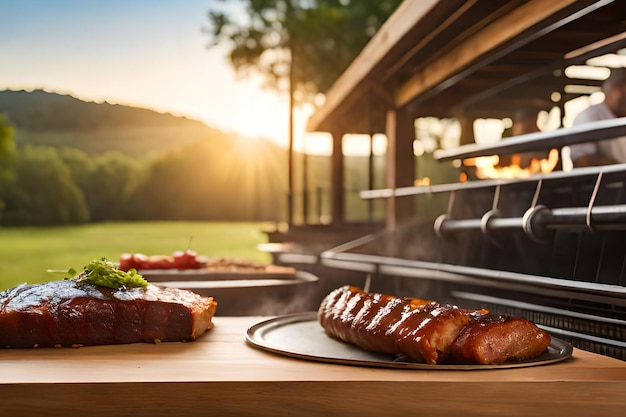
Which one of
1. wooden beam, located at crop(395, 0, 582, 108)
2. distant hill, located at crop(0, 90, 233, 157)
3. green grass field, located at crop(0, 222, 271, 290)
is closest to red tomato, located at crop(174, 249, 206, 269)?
wooden beam, located at crop(395, 0, 582, 108)

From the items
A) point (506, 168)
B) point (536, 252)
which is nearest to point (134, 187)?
point (506, 168)

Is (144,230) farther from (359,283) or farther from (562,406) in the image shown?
(562,406)

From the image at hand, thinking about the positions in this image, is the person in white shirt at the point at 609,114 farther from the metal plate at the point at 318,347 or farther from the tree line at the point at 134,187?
the tree line at the point at 134,187

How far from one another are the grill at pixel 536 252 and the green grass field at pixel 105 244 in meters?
26.6

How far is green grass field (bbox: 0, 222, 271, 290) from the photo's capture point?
3259cm

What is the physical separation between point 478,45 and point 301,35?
1470 centimetres

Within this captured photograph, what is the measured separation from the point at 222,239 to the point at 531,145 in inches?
1378

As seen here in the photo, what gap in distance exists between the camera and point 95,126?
3369 centimetres

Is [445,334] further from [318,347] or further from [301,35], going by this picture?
[301,35]

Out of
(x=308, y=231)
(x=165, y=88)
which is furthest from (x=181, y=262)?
(x=165, y=88)

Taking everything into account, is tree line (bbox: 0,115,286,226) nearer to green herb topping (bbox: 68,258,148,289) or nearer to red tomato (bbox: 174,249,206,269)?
red tomato (bbox: 174,249,206,269)

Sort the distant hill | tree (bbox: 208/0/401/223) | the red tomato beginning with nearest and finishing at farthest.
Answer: the red tomato
tree (bbox: 208/0/401/223)
the distant hill

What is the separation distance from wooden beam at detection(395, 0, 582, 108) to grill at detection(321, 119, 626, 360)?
0.76m

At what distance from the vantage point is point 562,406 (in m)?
1.98
